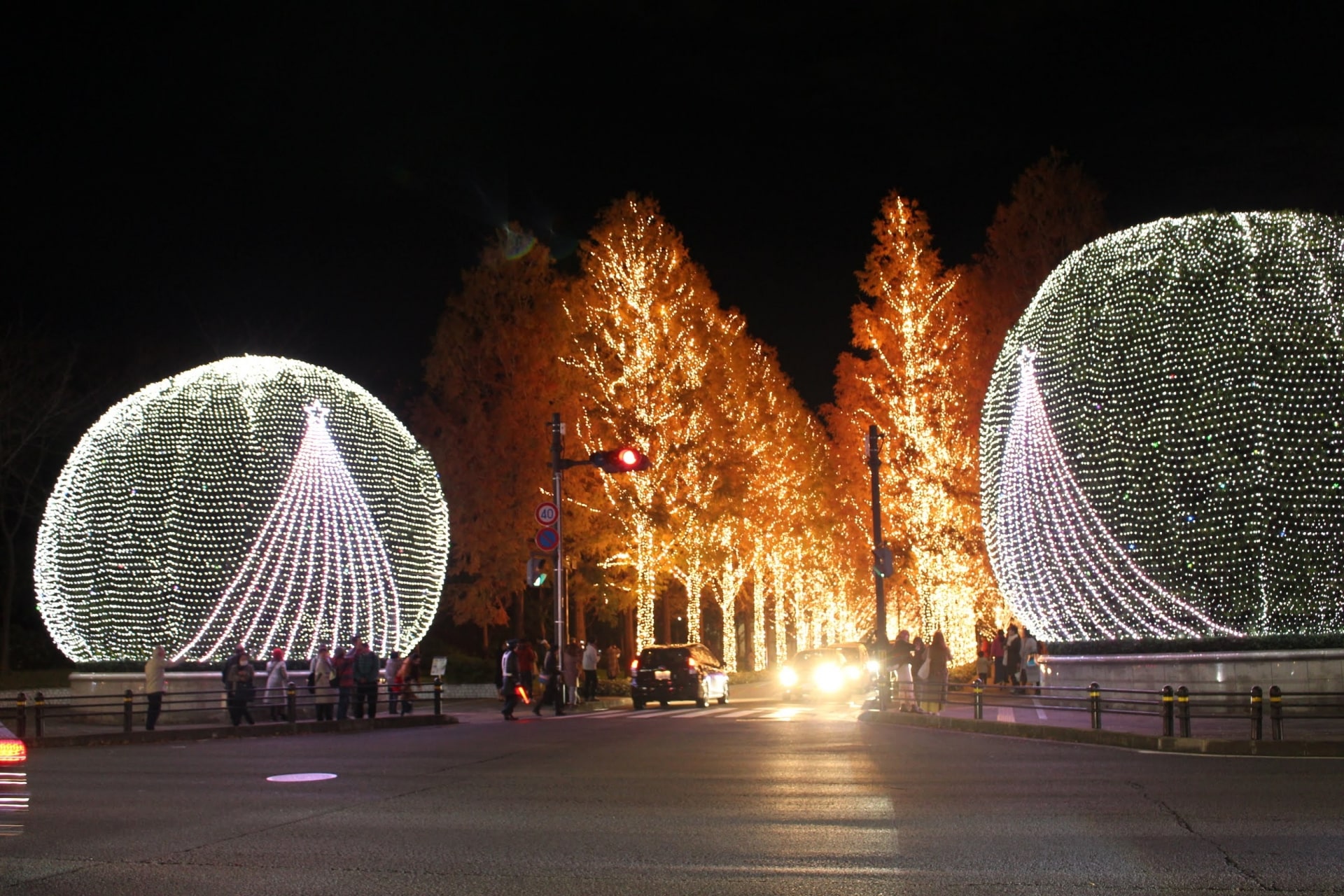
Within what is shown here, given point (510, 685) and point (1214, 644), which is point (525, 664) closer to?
point (510, 685)

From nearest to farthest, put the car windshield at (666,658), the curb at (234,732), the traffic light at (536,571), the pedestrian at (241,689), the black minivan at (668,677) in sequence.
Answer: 1. the curb at (234,732)
2. the pedestrian at (241,689)
3. the traffic light at (536,571)
4. the black minivan at (668,677)
5. the car windshield at (666,658)

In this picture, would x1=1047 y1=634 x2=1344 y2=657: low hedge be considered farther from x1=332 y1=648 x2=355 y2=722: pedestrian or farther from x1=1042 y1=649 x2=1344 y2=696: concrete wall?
x1=332 y1=648 x2=355 y2=722: pedestrian

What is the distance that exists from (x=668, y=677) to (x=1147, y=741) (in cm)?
1475

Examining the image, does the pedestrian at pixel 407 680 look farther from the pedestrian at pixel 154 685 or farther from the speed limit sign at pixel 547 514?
the pedestrian at pixel 154 685

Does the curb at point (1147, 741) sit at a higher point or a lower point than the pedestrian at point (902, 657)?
lower

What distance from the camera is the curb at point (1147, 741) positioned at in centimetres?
1541

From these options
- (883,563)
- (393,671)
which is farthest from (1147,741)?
(393,671)

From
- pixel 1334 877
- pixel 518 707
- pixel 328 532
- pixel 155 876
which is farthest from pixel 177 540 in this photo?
pixel 1334 877

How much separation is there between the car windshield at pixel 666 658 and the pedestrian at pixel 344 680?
25.9 feet

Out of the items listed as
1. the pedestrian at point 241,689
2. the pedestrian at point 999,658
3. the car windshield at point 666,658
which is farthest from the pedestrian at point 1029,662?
the pedestrian at point 241,689

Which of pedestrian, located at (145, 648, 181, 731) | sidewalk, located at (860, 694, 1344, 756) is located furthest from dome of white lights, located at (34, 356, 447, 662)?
sidewalk, located at (860, 694, 1344, 756)

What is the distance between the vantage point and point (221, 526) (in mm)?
23375

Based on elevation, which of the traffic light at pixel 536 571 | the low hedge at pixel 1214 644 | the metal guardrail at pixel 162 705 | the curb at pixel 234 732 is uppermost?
the traffic light at pixel 536 571

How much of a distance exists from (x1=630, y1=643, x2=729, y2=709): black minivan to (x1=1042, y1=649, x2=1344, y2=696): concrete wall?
994 centimetres
